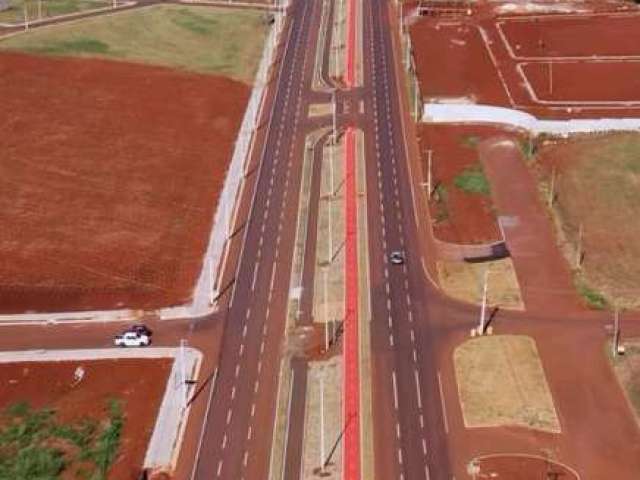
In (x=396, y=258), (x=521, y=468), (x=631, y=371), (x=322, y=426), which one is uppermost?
(x=396, y=258)

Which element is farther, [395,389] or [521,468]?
[395,389]

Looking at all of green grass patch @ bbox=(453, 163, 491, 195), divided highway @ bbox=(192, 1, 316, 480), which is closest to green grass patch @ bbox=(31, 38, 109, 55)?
divided highway @ bbox=(192, 1, 316, 480)

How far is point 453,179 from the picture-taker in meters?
135

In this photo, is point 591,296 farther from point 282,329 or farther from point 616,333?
point 282,329

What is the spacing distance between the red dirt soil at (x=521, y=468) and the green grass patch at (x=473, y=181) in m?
55.1

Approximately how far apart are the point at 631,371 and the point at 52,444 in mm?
52644

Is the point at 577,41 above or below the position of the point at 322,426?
above

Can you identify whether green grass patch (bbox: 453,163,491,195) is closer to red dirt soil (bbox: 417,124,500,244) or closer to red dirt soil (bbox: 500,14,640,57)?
red dirt soil (bbox: 417,124,500,244)

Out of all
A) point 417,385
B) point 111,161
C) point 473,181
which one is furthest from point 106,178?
point 417,385

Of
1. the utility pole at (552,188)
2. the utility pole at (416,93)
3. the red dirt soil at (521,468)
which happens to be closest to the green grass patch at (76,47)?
the utility pole at (416,93)

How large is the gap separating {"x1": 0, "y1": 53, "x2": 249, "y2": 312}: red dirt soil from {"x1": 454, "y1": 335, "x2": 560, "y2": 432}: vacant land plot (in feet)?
107

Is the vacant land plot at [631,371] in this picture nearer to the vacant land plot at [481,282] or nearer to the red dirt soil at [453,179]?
the vacant land plot at [481,282]

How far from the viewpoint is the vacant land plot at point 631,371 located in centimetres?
8875

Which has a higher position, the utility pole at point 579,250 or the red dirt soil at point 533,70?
the red dirt soil at point 533,70
